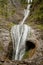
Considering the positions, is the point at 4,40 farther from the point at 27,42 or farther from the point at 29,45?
the point at 29,45

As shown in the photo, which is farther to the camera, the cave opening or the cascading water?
the cave opening

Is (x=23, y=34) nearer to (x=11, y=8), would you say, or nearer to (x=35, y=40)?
(x=35, y=40)

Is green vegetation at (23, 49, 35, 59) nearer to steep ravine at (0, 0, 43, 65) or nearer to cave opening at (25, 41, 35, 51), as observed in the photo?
steep ravine at (0, 0, 43, 65)

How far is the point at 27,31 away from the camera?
2142 cm

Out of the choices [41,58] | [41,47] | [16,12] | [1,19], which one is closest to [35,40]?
[41,47]

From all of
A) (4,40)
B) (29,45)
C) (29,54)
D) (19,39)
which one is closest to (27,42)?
(29,45)

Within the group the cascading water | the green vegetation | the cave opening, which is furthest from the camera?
the cave opening

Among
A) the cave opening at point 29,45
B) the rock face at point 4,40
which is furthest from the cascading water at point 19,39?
the rock face at point 4,40

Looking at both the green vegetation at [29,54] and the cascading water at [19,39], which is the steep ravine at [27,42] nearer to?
the green vegetation at [29,54]

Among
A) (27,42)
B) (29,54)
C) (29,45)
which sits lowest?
(29,54)

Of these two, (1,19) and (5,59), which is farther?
(1,19)

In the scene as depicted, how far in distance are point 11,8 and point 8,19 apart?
468cm

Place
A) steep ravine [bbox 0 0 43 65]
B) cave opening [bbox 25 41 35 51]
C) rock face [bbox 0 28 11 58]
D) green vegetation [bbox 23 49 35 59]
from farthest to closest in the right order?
cave opening [bbox 25 41 35 51], rock face [bbox 0 28 11 58], green vegetation [bbox 23 49 35 59], steep ravine [bbox 0 0 43 65]

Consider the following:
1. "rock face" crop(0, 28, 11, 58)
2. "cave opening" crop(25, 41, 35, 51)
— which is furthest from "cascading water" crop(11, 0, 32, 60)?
"rock face" crop(0, 28, 11, 58)
